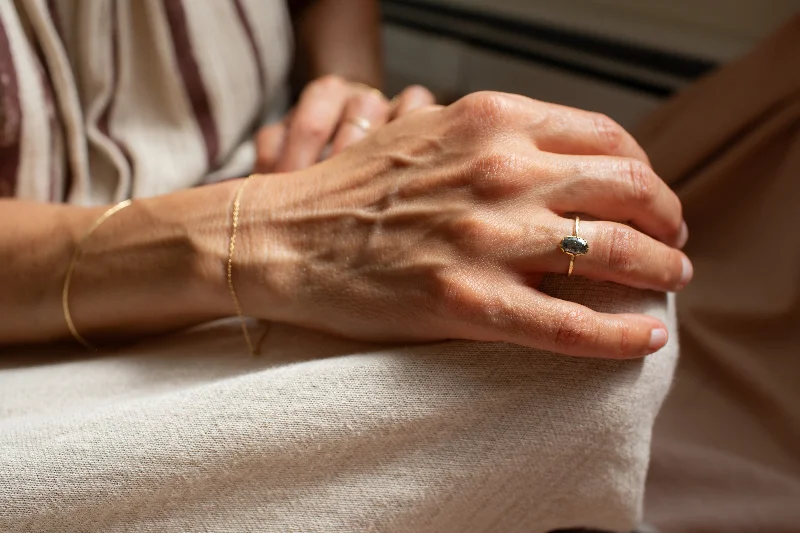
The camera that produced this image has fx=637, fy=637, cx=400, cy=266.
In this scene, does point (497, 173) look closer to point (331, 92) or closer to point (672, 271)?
point (672, 271)

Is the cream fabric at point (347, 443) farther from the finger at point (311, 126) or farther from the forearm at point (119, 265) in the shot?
the finger at point (311, 126)

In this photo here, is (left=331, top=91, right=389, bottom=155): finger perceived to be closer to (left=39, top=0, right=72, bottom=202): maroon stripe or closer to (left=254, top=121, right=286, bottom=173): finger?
(left=254, top=121, right=286, bottom=173): finger

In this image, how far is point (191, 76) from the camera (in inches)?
25.9

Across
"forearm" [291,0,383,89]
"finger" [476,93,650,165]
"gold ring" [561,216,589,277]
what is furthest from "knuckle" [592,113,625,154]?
"forearm" [291,0,383,89]

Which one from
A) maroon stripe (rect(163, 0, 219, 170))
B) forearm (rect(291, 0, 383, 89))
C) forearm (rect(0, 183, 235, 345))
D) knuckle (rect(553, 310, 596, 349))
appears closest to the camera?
knuckle (rect(553, 310, 596, 349))

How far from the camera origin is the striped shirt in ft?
1.96

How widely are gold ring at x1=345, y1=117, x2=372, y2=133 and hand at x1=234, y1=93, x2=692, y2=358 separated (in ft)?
0.45

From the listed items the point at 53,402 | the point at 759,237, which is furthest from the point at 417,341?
the point at 759,237

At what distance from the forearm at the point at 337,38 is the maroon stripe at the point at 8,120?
1.24 ft

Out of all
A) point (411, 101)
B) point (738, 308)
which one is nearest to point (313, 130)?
point (411, 101)

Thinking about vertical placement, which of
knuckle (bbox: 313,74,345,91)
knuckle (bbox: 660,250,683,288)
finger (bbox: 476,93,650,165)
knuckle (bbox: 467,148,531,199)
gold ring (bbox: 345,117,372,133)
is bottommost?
knuckle (bbox: 660,250,683,288)

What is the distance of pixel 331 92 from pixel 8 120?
319 mm

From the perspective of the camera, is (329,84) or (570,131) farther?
(329,84)

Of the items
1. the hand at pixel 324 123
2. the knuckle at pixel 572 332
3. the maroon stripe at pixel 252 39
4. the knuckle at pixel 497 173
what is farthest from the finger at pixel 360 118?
the knuckle at pixel 572 332
